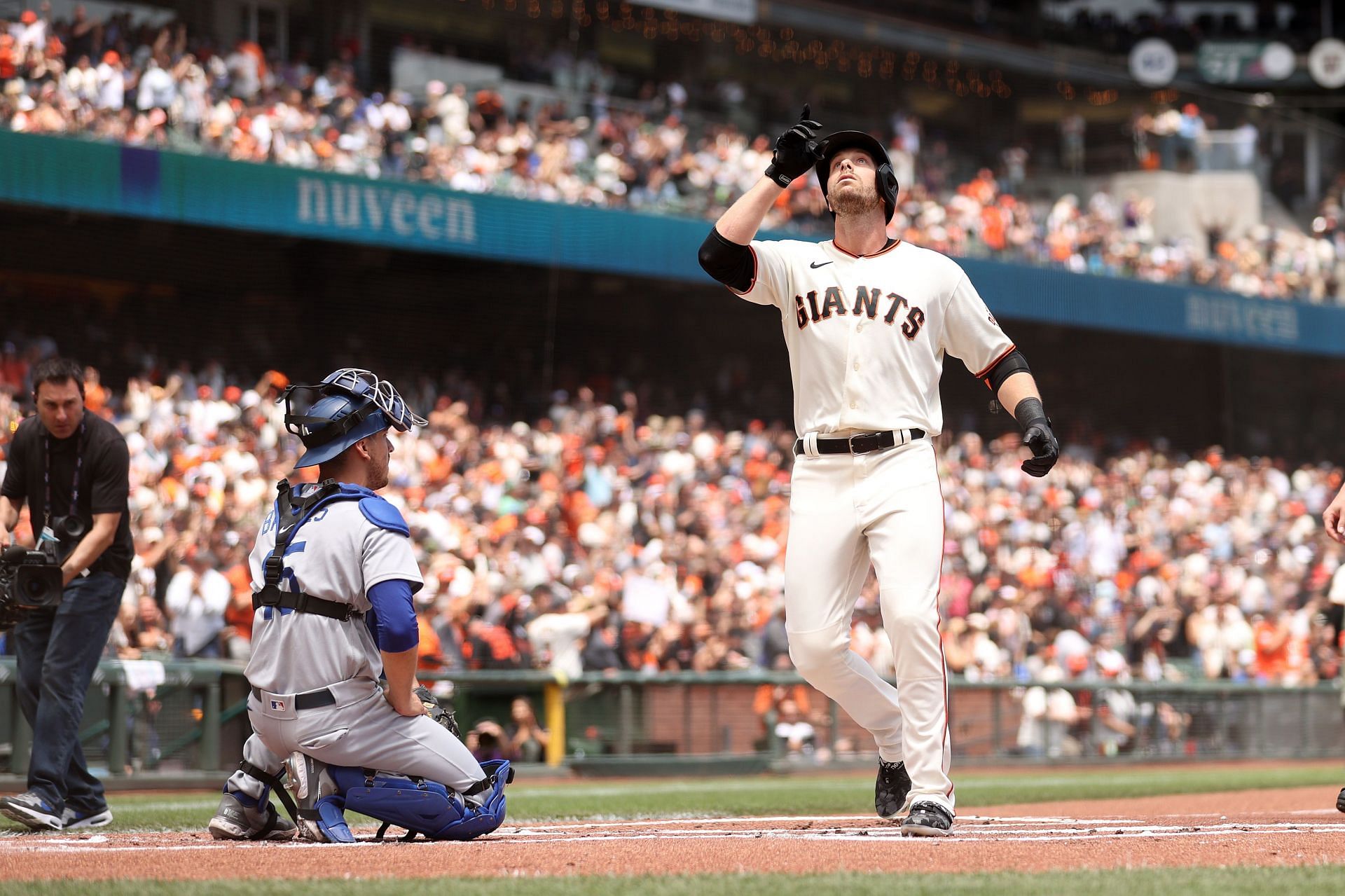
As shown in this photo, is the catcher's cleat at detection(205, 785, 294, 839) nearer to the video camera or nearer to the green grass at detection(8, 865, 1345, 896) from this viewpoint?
the green grass at detection(8, 865, 1345, 896)

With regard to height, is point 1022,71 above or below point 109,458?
above

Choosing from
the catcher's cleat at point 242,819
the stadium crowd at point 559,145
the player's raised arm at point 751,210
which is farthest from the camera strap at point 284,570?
the stadium crowd at point 559,145

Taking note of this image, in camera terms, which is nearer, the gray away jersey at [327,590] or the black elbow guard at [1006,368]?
the gray away jersey at [327,590]

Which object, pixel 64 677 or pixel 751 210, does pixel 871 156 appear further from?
pixel 64 677

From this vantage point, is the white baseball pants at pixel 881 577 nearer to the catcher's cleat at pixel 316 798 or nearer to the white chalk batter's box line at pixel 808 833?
the white chalk batter's box line at pixel 808 833

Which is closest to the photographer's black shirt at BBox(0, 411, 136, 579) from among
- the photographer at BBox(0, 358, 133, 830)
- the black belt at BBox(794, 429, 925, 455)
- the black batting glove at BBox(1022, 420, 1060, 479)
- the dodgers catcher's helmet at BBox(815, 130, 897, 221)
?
the photographer at BBox(0, 358, 133, 830)

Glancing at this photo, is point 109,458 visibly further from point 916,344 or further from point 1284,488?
point 1284,488

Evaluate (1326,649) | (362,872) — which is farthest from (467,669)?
(1326,649)
